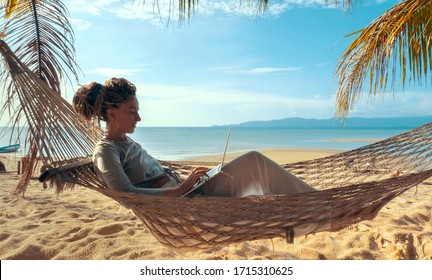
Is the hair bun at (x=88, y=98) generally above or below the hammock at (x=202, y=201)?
above

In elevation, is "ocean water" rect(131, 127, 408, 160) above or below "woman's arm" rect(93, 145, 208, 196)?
above

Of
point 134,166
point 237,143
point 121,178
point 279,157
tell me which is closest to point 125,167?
point 134,166

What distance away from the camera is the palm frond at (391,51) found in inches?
89.2

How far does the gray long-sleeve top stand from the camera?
1.20 meters

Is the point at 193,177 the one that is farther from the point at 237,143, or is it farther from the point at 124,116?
the point at 237,143

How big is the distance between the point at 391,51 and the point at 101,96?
192cm

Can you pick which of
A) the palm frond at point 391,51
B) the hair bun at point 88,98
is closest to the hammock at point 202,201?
the hair bun at point 88,98

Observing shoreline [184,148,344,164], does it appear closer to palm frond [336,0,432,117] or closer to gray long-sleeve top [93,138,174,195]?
palm frond [336,0,432,117]

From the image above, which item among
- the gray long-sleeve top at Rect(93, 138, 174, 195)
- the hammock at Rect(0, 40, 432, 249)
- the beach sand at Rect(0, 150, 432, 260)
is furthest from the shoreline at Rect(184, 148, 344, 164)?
the gray long-sleeve top at Rect(93, 138, 174, 195)

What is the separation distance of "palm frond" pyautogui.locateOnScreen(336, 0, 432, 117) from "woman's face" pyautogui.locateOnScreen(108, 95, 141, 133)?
1.73 m

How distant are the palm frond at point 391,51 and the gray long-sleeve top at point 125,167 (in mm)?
1750

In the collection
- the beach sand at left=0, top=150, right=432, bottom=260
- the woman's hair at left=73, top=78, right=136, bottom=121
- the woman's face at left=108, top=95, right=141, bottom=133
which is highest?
the woman's hair at left=73, top=78, right=136, bottom=121

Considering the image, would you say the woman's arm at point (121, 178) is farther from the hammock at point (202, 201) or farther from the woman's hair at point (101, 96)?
the woman's hair at point (101, 96)
